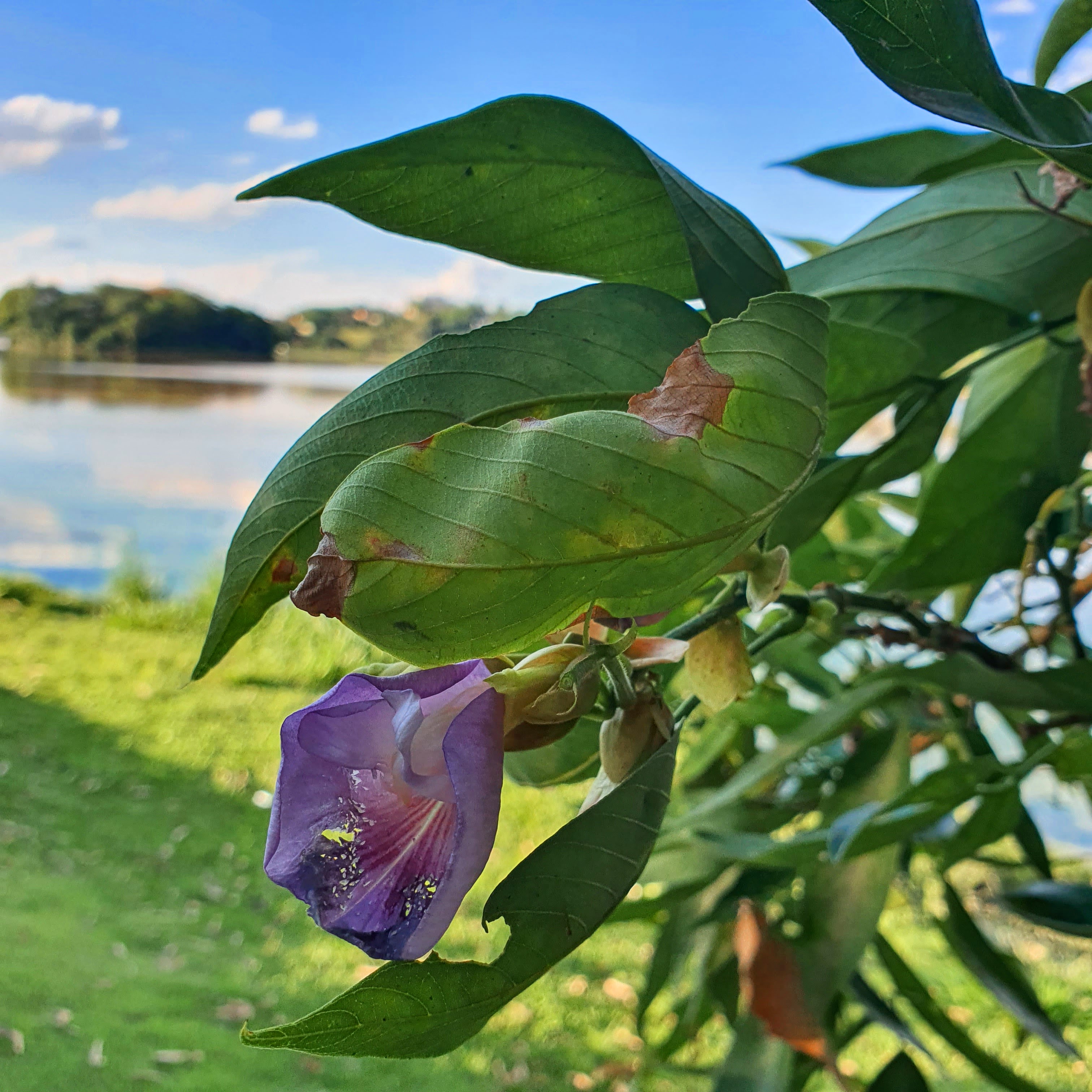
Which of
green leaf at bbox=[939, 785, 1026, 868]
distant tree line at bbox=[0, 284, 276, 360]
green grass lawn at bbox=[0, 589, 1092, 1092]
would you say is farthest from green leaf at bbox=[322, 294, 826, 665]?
distant tree line at bbox=[0, 284, 276, 360]

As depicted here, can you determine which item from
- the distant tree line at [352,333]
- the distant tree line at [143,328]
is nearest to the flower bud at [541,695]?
the distant tree line at [352,333]

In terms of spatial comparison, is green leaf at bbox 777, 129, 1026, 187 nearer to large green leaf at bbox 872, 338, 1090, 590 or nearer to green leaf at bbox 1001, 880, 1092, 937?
large green leaf at bbox 872, 338, 1090, 590

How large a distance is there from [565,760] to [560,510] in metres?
0.08

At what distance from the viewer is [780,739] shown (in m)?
0.35

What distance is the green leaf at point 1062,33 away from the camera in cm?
21

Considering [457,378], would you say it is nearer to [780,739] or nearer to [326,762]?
[326,762]

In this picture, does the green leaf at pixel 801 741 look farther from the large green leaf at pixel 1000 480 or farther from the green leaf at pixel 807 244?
the green leaf at pixel 807 244

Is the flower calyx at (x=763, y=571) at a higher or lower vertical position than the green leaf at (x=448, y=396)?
lower

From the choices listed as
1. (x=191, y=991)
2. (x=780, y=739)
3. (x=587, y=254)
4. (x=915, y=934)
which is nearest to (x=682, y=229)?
(x=587, y=254)

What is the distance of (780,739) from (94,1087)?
1.75 feet

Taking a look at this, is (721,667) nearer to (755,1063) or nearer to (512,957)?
(512,957)

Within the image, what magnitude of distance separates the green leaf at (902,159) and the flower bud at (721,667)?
18cm

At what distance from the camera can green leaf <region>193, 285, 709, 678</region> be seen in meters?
0.16

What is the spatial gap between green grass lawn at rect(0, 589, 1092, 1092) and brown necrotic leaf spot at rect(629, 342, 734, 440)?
0.12 meters
